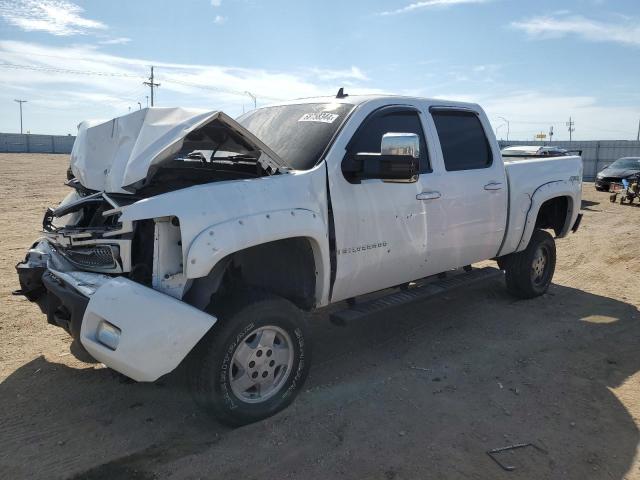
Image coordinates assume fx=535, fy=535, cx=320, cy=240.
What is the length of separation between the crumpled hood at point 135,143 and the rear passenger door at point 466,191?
1.68m

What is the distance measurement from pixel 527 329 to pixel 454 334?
2.57 feet

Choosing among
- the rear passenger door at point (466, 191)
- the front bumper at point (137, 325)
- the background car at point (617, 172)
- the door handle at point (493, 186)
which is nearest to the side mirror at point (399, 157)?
the rear passenger door at point (466, 191)

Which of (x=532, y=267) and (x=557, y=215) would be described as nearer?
(x=532, y=267)

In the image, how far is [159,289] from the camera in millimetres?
3100

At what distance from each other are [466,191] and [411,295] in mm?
1062

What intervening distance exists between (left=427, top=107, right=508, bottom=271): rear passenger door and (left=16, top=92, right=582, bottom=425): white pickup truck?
2 centimetres

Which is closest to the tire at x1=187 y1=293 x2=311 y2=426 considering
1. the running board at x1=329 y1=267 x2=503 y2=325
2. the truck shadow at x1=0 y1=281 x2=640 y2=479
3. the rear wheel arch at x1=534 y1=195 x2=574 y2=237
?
the truck shadow at x1=0 y1=281 x2=640 y2=479

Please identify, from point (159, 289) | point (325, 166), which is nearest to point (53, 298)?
point (159, 289)

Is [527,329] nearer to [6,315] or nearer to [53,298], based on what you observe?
[53,298]

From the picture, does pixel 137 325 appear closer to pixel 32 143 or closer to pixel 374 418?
pixel 374 418

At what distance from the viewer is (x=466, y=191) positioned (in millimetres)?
4785

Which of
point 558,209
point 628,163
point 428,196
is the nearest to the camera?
point 428,196

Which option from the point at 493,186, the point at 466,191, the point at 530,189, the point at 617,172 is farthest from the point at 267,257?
the point at 617,172

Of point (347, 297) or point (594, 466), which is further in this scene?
point (347, 297)
